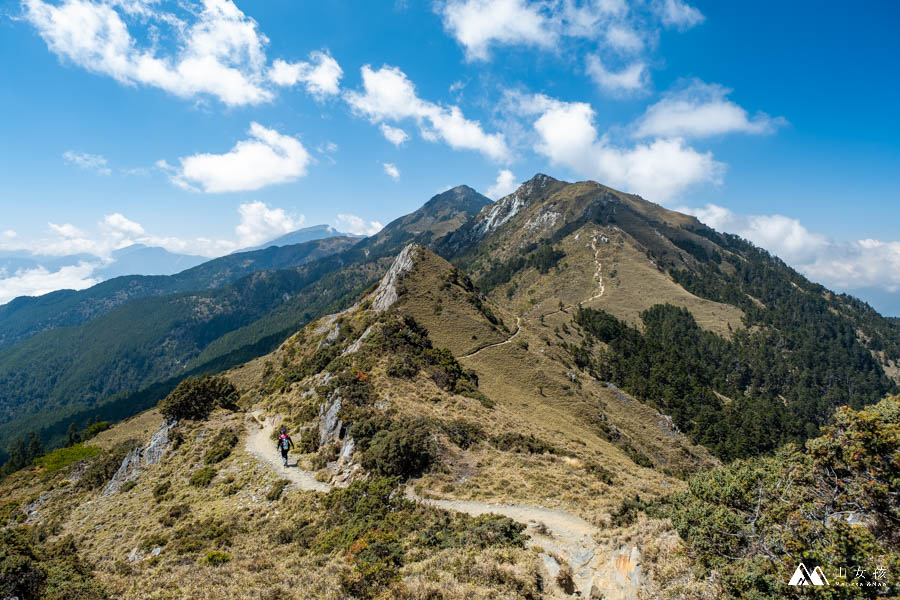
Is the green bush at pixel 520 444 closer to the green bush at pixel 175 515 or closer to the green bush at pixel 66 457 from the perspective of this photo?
the green bush at pixel 175 515

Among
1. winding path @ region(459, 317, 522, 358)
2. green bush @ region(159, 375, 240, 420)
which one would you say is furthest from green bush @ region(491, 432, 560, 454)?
green bush @ region(159, 375, 240, 420)

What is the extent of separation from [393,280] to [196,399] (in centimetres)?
4588

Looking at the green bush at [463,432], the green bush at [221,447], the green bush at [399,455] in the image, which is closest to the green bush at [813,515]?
the green bush at [399,455]

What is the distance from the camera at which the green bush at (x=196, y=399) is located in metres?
47.7

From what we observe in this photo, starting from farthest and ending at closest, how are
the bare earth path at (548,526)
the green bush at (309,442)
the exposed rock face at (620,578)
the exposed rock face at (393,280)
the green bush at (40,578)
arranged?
1. the exposed rock face at (393,280)
2. the green bush at (309,442)
3. the bare earth path at (548,526)
4. the green bush at (40,578)
5. the exposed rock face at (620,578)

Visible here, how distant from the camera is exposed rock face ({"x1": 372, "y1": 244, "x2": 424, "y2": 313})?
79.3m

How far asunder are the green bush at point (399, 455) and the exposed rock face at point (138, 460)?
90.5 feet

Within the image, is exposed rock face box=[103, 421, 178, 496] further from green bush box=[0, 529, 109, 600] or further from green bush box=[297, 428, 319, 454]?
green bush box=[0, 529, 109, 600]

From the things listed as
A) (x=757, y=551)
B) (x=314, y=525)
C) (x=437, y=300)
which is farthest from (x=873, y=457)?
(x=437, y=300)

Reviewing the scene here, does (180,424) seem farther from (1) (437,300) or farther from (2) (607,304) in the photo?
(2) (607,304)

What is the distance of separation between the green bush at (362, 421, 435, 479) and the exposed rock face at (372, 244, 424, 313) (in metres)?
46.6

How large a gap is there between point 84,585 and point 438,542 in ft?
50.9

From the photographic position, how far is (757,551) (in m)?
12.5

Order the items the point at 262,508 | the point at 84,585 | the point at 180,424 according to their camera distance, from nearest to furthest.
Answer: the point at 84,585 < the point at 262,508 < the point at 180,424
